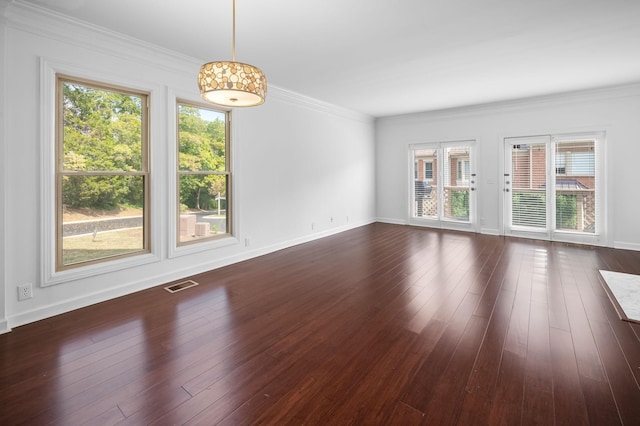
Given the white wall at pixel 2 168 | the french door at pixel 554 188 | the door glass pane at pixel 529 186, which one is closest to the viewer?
the white wall at pixel 2 168

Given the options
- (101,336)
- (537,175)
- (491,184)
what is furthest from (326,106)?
(101,336)

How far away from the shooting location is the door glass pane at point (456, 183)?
7.07 metres

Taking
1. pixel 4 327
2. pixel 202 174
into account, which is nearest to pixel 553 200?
pixel 202 174

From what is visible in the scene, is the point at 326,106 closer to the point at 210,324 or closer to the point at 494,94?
the point at 494,94

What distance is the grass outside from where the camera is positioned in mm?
3158

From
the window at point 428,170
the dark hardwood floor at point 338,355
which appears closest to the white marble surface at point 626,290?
the dark hardwood floor at point 338,355

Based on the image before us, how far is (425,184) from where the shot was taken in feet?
25.0

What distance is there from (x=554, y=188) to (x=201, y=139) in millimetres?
6424

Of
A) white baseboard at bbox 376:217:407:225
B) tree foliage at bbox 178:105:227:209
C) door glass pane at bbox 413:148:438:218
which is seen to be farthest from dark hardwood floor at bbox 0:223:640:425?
white baseboard at bbox 376:217:407:225

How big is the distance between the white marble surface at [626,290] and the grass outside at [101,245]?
506 centimetres

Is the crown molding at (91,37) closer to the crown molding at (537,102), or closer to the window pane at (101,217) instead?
the window pane at (101,217)

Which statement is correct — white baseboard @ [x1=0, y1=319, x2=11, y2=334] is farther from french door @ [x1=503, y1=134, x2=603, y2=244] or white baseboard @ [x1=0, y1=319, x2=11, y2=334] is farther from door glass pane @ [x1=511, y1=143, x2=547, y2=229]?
door glass pane @ [x1=511, y1=143, x2=547, y2=229]

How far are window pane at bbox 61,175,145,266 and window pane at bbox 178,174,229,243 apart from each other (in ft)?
1.78

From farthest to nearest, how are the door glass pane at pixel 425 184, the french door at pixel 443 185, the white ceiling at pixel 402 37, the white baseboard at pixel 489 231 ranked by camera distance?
the door glass pane at pixel 425 184 → the french door at pixel 443 185 → the white baseboard at pixel 489 231 → the white ceiling at pixel 402 37
